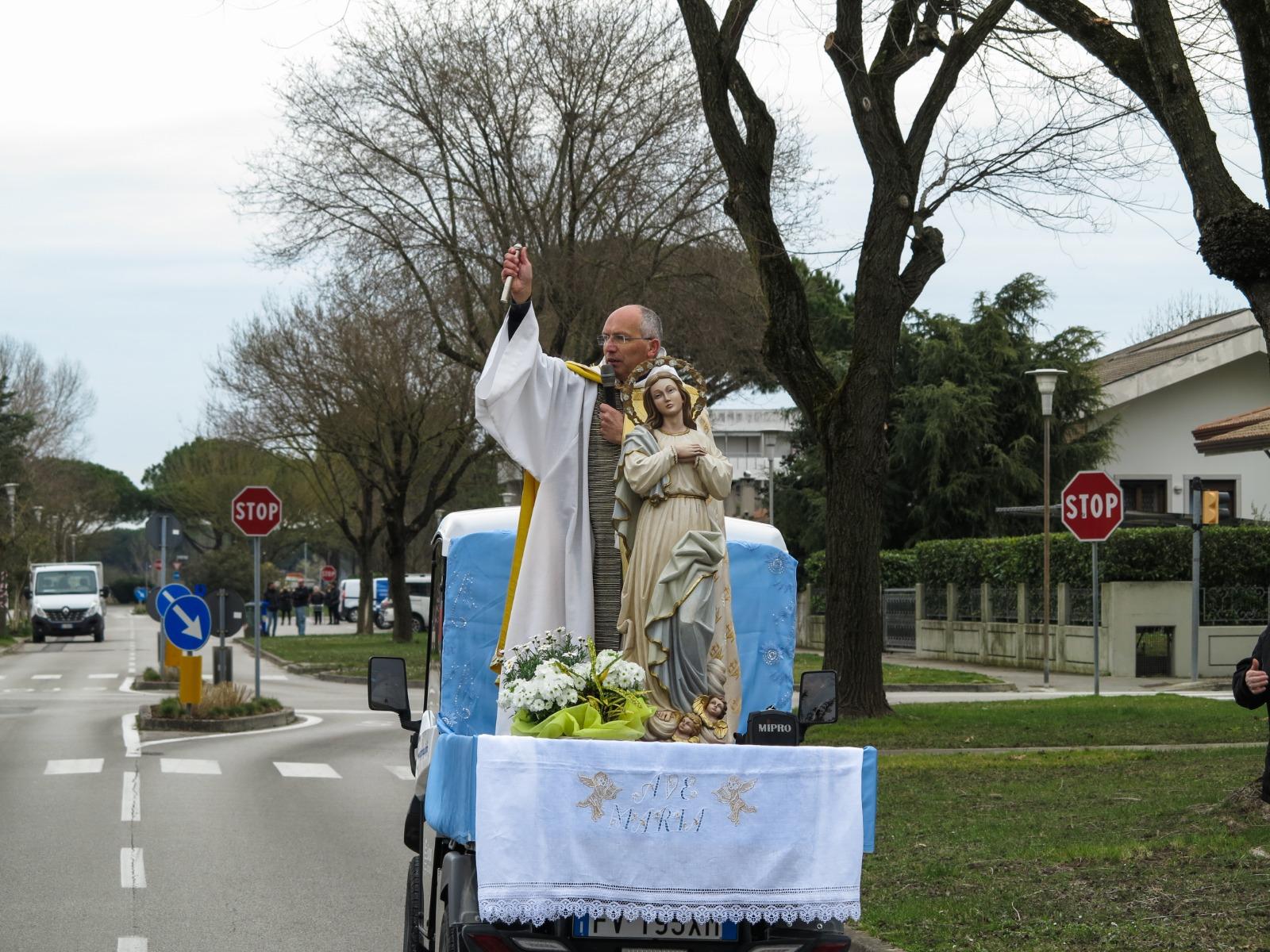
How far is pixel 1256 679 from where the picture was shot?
7781mm

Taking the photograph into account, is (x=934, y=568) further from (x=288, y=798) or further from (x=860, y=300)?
(x=288, y=798)

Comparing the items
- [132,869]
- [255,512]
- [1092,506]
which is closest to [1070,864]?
[132,869]

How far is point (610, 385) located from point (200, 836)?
689 cm

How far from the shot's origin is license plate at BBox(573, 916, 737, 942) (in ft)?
14.7

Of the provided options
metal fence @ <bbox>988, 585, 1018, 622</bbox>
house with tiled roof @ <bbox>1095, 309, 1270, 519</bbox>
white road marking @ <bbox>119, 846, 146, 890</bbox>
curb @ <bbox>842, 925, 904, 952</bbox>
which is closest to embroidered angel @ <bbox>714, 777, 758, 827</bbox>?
curb @ <bbox>842, 925, 904, 952</bbox>

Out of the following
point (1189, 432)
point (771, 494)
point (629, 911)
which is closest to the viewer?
point (629, 911)

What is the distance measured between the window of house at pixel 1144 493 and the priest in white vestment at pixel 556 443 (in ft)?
130

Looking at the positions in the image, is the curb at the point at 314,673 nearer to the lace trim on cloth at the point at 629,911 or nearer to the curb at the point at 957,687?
the curb at the point at 957,687

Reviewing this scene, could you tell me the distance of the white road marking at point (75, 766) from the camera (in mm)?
15539

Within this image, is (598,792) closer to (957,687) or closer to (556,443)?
(556,443)

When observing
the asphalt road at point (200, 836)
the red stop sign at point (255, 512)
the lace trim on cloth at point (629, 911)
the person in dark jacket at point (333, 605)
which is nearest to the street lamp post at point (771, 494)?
the red stop sign at point (255, 512)

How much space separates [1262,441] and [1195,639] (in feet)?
30.5

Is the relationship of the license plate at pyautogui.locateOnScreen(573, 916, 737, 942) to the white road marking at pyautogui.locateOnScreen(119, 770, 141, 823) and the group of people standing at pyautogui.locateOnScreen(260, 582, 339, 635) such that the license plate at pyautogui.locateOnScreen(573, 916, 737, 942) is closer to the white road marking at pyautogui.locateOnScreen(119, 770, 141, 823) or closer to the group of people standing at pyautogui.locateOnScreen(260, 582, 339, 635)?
the white road marking at pyautogui.locateOnScreen(119, 770, 141, 823)

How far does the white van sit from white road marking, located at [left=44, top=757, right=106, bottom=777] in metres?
31.6
